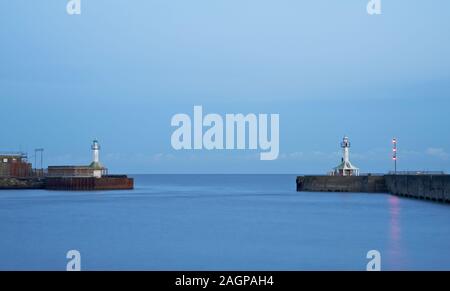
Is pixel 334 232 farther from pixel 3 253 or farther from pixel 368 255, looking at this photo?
pixel 3 253

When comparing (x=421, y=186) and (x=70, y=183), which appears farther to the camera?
(x=70, y=183)

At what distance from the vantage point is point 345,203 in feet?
180

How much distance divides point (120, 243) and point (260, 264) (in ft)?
26.6

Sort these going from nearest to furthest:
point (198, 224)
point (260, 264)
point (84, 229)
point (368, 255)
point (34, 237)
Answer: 1. point (260, 264)
2. point (368, 255)
3. point (34, 237)
4. point (84, 229)
5. point (198, 224)

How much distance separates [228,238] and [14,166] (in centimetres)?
6475

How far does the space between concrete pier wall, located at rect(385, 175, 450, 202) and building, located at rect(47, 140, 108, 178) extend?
32511 mm

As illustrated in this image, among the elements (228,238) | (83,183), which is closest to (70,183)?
(83,183)

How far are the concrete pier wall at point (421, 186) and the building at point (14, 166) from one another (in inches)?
1840

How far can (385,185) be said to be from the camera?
69000 millimetres

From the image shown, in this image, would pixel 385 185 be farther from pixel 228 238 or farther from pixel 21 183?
pixel 21 183
